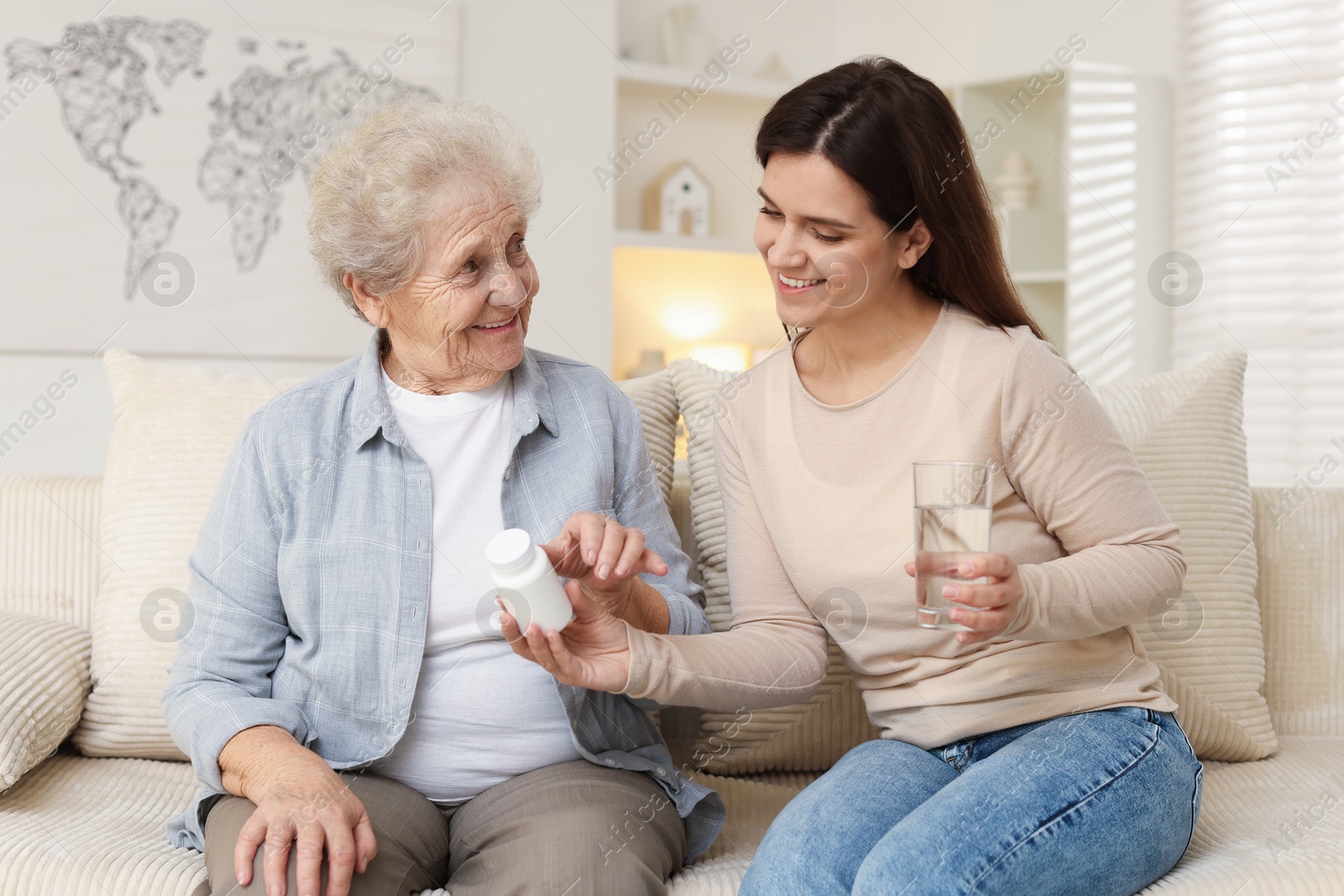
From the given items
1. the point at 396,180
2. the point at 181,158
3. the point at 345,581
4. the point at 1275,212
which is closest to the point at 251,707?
the point at 345,581

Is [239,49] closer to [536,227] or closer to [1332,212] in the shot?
[536,227]

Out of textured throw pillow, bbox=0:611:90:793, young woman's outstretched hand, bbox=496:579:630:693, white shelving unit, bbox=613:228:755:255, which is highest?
white shelving unit, bbox=613:228:755:255

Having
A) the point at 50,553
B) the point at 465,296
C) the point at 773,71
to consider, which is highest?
the point at 773,71

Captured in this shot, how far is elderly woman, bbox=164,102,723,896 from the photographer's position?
3.96 feet

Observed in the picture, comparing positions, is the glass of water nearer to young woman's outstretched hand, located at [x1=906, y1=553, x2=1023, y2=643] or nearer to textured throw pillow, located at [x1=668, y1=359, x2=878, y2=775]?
young woman's outstretched hand, located at [x1=906, y1=553, x2=1023, y2=643]

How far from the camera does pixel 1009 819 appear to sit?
1.06 metres

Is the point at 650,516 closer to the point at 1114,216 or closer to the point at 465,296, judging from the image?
the point at 465,296

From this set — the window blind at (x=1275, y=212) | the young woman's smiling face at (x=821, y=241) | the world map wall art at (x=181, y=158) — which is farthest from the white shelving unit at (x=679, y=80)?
the young woman's smiling face at (x=821, y=241)

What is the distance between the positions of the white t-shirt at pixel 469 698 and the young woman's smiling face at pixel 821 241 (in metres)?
0.45

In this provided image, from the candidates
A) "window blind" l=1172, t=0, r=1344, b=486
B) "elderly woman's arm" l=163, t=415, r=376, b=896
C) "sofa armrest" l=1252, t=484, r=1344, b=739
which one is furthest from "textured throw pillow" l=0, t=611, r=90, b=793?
"window blind" l=1172, t=0, r=1344, b=486

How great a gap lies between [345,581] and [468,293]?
14.4 inches

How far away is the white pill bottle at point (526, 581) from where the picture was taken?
1003 millimetres

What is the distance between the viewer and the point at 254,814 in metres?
1.11

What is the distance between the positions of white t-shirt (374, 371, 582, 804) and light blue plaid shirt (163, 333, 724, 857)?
0.02 meters
